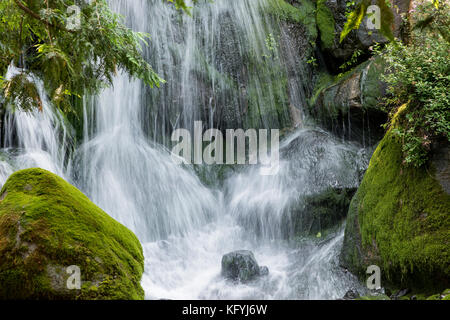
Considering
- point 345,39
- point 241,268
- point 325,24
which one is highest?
point 325,24

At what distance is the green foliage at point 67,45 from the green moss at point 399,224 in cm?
407

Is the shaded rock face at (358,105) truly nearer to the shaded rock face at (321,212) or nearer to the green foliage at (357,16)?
the shaded rock face at (321,212)

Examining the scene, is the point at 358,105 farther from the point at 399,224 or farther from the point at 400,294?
the point at 400,294

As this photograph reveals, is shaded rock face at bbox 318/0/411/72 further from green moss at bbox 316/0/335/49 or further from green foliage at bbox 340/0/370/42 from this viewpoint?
green foliage at bbox 340/0/370/42

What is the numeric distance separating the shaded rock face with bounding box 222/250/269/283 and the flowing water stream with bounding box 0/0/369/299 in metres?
0.20

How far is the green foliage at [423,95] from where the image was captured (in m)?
4.19

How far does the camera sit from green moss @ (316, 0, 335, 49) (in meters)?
11.4

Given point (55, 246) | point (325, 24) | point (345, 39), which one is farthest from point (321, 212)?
point (325, 24)

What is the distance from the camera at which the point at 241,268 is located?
6621 mm

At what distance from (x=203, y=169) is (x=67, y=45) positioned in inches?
261

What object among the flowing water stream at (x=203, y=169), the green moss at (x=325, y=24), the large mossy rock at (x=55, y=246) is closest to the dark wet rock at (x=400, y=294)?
the flowing water stream at (x=203, y=169)

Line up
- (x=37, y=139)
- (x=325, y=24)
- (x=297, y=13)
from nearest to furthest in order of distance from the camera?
1. (x=37, y=139)
2. (x=325, y=24)
3. (x=297, y=13)

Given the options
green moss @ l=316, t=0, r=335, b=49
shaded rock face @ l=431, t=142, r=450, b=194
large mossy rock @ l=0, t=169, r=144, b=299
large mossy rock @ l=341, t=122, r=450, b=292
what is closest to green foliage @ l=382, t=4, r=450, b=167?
shaded rock face @ l=431, t=142, r=450, b=194
